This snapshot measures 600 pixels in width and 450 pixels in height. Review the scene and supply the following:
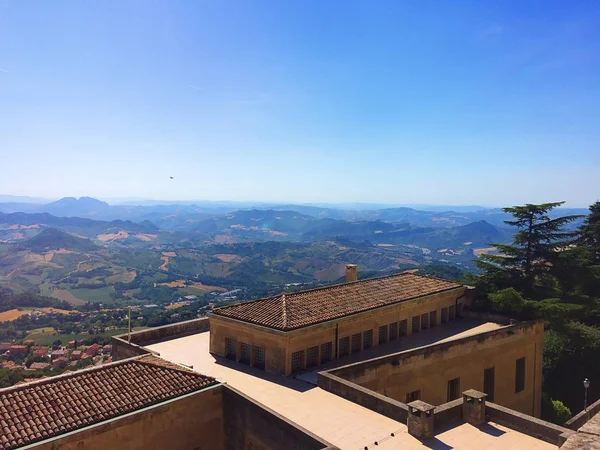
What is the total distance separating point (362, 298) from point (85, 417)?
1780 cm

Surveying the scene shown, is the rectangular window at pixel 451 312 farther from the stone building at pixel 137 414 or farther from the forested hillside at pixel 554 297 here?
the stone building at pixel 137 414

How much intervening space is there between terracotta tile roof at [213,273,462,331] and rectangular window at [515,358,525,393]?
6941 mm

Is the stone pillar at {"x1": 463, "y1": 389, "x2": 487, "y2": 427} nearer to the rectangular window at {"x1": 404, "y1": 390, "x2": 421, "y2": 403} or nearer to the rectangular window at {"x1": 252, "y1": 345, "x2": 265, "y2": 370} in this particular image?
the rectangular window at {"x1": 404, "y1": 390, "x2": 421, "y2": 403}

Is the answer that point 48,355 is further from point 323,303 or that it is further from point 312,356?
point 312,356

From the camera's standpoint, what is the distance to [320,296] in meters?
28.2

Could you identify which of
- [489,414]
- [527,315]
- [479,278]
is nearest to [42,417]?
[489,414]

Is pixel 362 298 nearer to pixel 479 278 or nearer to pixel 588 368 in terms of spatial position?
pixel 479 278

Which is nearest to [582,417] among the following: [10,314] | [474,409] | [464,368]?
[464,368]

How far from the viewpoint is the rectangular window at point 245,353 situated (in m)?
24.5

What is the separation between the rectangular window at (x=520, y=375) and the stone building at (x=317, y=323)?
6106 mm

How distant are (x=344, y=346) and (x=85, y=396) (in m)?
14.2

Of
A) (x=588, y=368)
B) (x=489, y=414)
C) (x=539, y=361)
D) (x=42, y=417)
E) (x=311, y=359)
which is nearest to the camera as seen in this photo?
(x=42, y=417)

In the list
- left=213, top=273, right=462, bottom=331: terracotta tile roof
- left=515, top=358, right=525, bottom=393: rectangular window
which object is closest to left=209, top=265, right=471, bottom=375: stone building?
→ left=213, top=273, right=462, bottom=331: terracotta tile roof

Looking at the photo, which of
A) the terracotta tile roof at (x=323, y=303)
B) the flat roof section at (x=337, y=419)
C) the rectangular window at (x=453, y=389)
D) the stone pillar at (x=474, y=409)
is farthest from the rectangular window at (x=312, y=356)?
the stone pillar at (x=474, y=409)
